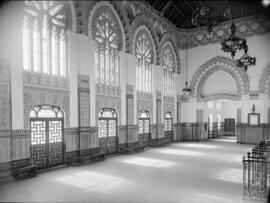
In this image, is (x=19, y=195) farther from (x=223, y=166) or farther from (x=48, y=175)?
(x=223, y=166)

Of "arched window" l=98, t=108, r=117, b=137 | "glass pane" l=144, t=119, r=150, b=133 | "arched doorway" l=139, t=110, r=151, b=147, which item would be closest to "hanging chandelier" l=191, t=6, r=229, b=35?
"arched window" l=98, t=108, r=117, b=137

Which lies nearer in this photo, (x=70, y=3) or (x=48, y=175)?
(x=48, y=175)

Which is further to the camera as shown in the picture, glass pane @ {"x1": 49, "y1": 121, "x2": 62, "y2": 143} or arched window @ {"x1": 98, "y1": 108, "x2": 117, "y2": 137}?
arched window @ {"x1": 98, "y1": 108, "x2": 117, "y2": 137}

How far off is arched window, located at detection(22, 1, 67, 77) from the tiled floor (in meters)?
3.61

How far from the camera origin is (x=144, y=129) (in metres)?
13.3

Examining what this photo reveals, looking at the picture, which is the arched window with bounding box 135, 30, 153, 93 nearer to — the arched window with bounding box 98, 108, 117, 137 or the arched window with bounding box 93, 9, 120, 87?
the arched window with bounding box 93, 9, 120, 87

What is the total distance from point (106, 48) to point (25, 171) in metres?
6.26

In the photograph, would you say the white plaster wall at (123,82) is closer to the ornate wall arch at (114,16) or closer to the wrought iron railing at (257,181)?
the ornate wall arch at (114,16)

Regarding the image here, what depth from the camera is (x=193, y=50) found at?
56.2 ft

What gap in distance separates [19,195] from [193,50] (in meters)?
15.0

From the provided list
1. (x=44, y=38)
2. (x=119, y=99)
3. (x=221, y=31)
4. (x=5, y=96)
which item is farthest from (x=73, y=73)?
(x=221, y=31)

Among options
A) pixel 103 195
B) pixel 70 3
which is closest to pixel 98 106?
pixel 70 3

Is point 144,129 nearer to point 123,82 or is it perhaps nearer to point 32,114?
point 123,82

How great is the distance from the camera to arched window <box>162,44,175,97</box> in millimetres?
15759
